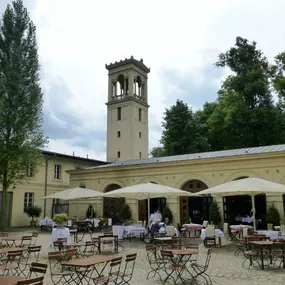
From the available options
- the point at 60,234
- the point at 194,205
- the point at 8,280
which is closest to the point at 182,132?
the point at 194,205

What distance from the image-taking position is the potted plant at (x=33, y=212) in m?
25.0

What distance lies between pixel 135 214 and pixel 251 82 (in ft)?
50.7

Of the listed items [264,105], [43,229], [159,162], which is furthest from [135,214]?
[264,105]

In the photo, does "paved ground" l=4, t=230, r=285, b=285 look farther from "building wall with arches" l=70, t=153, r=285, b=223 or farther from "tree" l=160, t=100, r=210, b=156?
"tree" l=160, t=100, r=210, b=156

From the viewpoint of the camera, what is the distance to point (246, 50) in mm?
31203

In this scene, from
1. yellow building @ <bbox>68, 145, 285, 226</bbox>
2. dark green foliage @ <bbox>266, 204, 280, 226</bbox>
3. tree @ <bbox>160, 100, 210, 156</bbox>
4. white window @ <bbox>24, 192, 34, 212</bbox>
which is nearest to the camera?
dark green foliage @ <bbox>266, 204, 280, 226</bbox>

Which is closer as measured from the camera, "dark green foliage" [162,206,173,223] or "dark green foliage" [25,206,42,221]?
"dark green foliage" [162,206,173,223]

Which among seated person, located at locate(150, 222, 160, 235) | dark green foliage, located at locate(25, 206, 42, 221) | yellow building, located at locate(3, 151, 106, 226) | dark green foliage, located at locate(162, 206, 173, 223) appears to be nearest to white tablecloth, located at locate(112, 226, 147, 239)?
seated person, located at locate(150, 222, 160, 235)

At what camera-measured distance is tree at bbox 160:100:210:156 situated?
33469 millimetres

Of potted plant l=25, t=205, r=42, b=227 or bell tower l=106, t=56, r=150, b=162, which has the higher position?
bell tower l=106, t=56, r=150, b=162

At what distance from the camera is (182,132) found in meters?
34.1

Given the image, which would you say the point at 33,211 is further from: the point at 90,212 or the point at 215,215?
the point at 215,215

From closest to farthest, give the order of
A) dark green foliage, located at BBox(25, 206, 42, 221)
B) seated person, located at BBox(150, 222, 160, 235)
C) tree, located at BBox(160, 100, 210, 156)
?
seated person, located at BBox(150, 222, 160, 235) < dark green foliage, located at BBox(25, 206, 42, 221) < tree, located at BBox(160, 100, 210, 156)

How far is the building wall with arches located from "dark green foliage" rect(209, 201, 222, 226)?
0.48 metres
